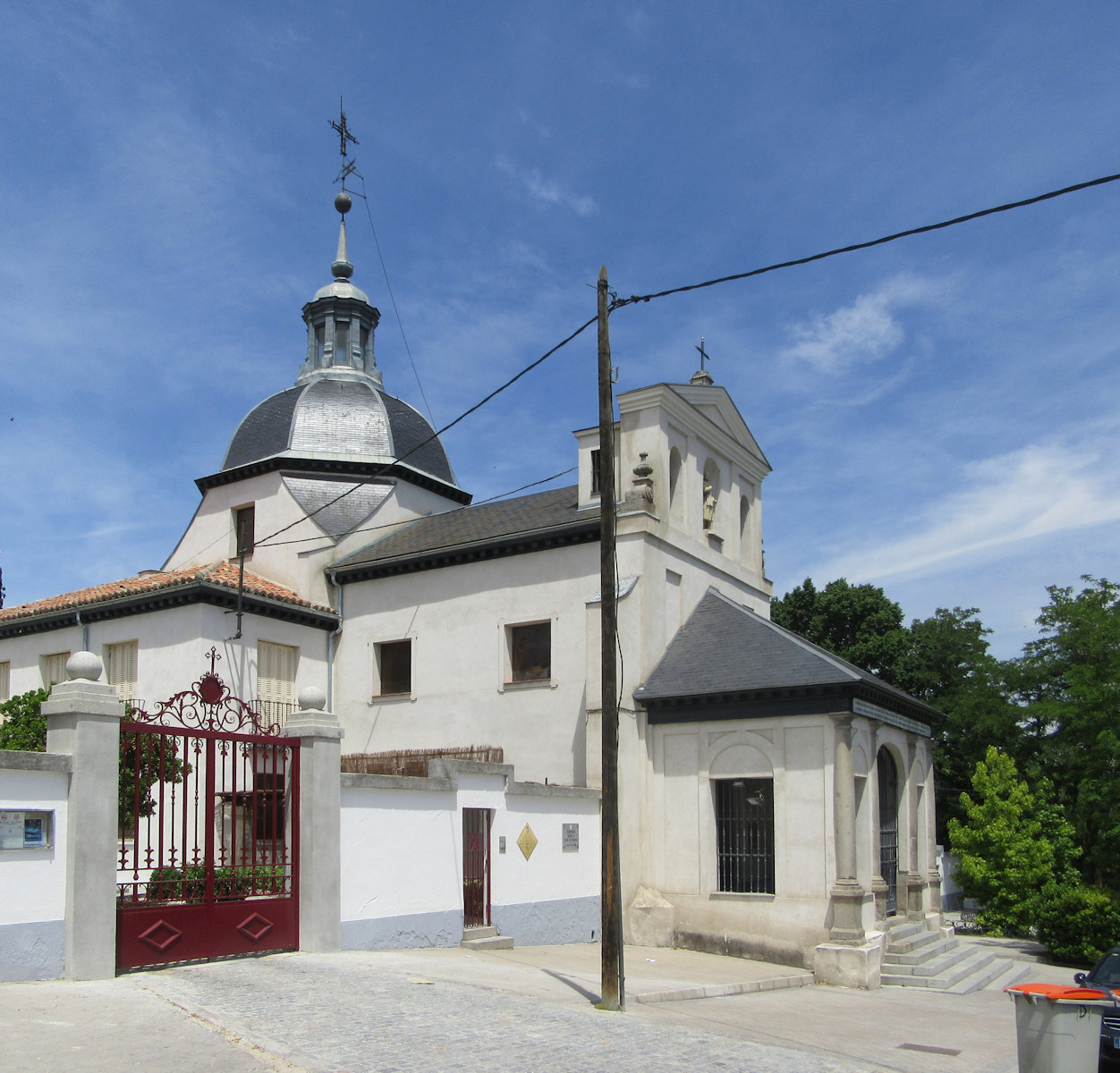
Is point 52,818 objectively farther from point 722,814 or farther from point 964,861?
point 964,861

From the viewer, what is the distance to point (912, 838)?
21422mm

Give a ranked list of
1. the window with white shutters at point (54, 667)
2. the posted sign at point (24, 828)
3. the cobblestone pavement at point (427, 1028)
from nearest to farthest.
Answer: the cobblestone pavement at point (427, 1028), the posted sign at point (24, 828), the window with white shutters at point (54, 667)

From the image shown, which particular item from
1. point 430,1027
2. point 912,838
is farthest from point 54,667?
point 912,838

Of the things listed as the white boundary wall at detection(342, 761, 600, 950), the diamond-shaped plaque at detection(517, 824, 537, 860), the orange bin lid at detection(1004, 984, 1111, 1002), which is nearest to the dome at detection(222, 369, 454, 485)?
the white boundary wall at detection(342, 761, 600, 950)

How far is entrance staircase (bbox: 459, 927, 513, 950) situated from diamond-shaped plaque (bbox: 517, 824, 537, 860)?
1.32 meters

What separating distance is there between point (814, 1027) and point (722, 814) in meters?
6.55

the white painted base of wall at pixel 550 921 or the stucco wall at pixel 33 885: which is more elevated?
the stucco wall at pixel 33 885

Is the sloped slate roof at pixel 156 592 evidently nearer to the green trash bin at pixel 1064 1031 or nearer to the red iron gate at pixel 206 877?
→ the red iron gate at pixel 206 877

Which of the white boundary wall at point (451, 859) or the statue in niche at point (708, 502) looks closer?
the white boundary wall at point (451, 859)

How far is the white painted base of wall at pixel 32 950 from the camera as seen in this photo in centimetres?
1021

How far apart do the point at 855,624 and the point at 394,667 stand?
75.9 feet

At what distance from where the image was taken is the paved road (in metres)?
8.33

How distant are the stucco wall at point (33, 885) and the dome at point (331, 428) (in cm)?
1562

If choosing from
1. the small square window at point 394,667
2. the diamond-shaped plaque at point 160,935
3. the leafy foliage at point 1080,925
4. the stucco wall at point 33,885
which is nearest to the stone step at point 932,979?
the leafy foliage at point 1080,925
